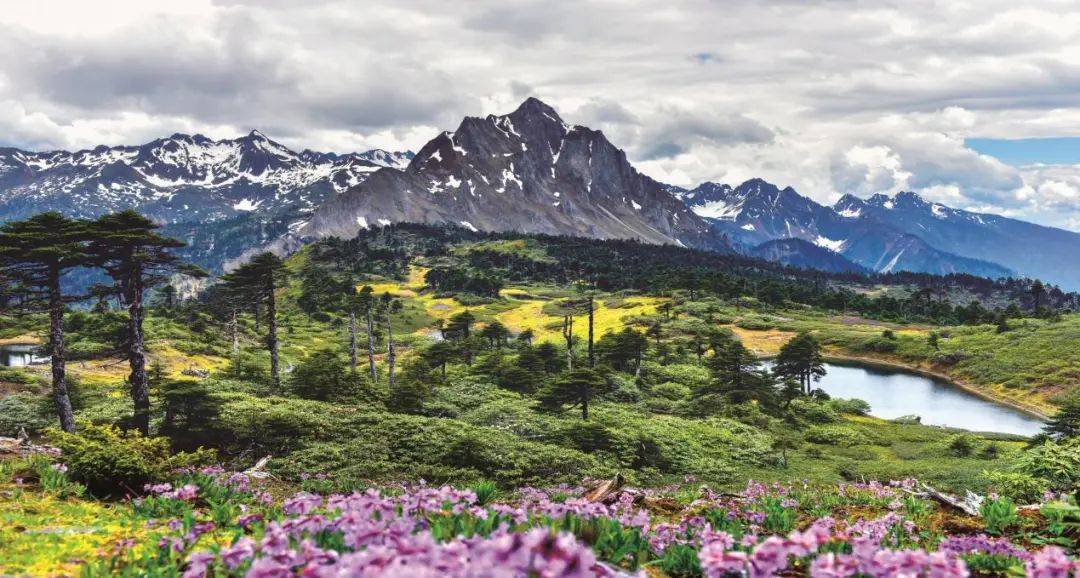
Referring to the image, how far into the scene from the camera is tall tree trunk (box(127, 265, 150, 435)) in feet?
80.1

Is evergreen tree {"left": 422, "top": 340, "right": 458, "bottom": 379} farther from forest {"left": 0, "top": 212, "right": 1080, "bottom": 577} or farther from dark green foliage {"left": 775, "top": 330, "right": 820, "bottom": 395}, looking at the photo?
dark green foliage {"left": 775, "top": 330, "right": 820, "bottom": 395}

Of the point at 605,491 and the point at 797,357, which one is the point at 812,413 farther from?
the point at 605,491

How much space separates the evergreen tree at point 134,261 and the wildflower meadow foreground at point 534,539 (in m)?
15.3

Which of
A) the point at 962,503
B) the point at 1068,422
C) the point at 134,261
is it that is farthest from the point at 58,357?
the point at 1068,422

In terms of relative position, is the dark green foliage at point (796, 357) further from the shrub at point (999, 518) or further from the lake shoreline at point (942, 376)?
the shrub at point (999, 518)

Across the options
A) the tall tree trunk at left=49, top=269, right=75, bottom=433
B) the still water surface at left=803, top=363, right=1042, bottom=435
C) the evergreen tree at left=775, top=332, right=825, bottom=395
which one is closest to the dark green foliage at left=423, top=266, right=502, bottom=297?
the still water surface at left=803, top=363, right=1042, bottom=435

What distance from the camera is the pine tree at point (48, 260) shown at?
22500 mm

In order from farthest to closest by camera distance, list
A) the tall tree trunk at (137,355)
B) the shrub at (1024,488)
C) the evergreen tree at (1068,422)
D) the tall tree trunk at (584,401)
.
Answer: the tall tree trunk at (584,401) → the evergreen tree at (1068,422) → the tall tree trunk at (137,355) → the shrub at (1024,488)

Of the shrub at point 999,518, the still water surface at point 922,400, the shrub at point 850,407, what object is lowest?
the still water surface at point 922,400

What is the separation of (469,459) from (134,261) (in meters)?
16.8

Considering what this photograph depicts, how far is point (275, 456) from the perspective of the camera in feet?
68.4

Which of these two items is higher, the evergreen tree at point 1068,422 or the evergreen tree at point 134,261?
the evergreen tree at point 134,261

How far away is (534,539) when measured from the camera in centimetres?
242

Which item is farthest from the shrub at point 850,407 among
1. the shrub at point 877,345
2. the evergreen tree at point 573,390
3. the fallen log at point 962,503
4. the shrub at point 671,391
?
the fallen log at point 962,503
